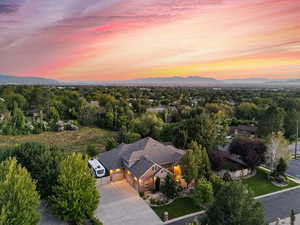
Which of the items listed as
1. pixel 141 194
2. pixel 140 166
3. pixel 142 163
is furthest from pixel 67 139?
pixel 141 194

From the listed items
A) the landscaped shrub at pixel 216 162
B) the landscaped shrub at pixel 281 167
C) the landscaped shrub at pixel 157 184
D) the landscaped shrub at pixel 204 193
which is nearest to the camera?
the landscaped shrub at pixel 204 193

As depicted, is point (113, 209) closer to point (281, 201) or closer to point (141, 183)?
point (141, 183)

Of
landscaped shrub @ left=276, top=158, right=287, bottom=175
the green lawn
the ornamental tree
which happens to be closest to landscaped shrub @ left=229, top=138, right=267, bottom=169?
landscaped shrub @ left=276, top=158, right=287, bottom=175

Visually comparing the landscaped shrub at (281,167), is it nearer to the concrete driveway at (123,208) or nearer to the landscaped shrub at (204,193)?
the landscaped shrub at (204,193)

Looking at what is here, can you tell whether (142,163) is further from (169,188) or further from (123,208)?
(123,208)

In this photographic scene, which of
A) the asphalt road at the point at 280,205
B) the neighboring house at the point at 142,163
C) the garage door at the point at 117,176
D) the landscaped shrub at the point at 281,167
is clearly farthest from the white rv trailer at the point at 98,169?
the landscaped shrub at the point at 281,167

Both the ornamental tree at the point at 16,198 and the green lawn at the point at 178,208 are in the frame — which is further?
the green lawn at the point at 178,208
